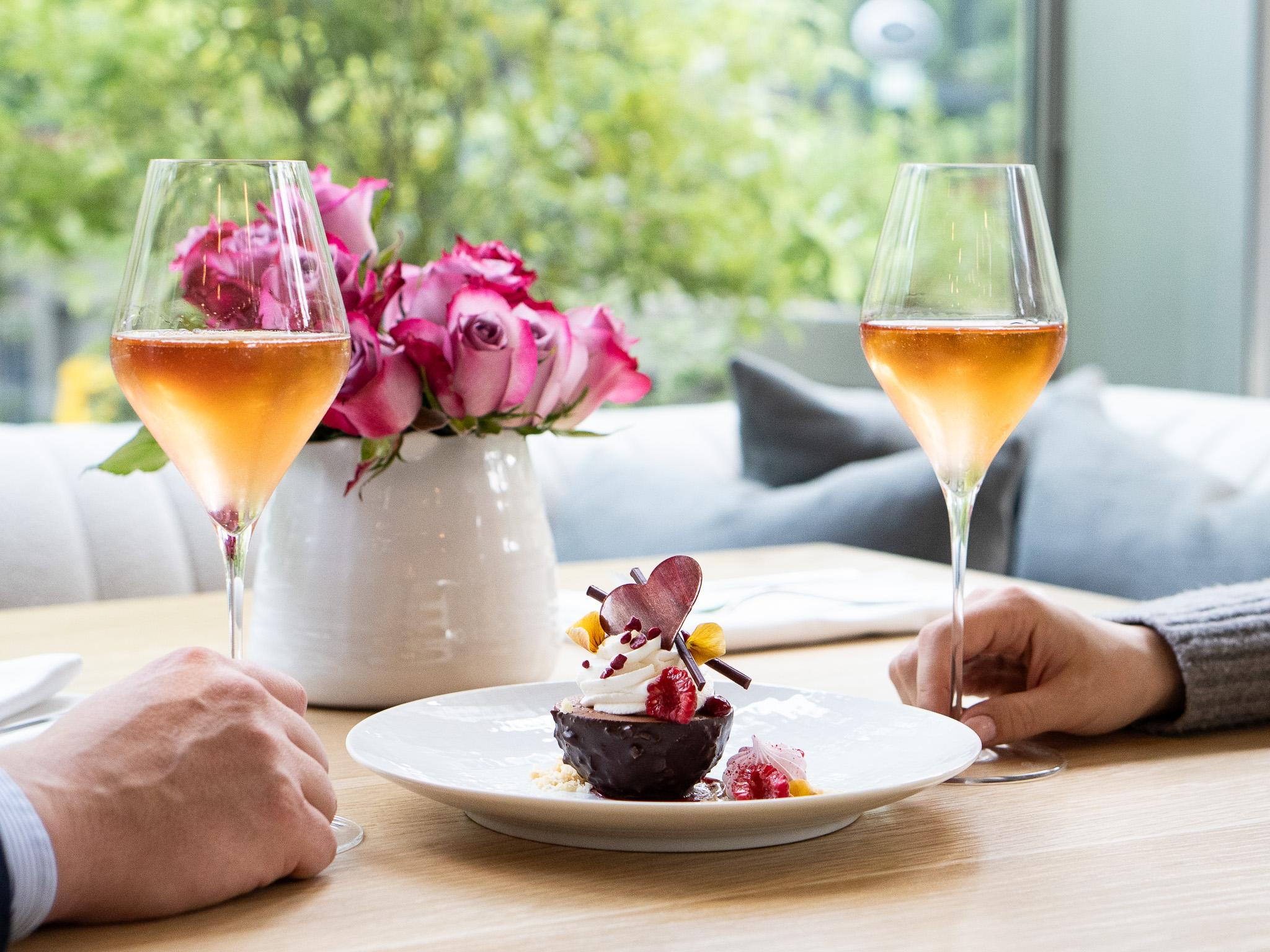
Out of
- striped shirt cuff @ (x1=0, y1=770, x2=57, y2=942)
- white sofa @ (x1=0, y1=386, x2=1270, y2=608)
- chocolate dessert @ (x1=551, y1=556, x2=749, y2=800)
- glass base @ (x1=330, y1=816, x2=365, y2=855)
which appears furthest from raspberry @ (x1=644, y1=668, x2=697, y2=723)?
white sofa @ (x1=0, y1=386, x2=1270, y2=608)

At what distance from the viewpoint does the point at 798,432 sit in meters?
2.62

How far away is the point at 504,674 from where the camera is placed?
0.96 m

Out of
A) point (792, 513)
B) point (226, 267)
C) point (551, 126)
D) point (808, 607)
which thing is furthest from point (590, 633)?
point (551, 126)

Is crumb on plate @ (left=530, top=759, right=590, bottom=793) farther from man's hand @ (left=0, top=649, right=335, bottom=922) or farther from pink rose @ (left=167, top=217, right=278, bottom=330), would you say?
pink rose @ (left=167, top=217, right=278, bottom=330)

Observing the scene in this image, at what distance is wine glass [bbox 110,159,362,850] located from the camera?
0.67 m

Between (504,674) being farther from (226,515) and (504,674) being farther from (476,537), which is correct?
(226,515)

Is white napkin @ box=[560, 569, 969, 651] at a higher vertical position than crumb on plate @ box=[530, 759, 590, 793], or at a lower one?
lower

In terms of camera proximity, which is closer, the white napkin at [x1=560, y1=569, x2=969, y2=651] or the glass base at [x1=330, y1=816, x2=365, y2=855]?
the glass base at [x1=330, y1=816, x2=365, y2=855]

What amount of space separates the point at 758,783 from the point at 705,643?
7 cm

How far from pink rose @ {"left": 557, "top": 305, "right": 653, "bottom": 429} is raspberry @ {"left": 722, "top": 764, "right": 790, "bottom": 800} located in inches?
13.7

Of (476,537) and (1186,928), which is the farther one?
(476,537)

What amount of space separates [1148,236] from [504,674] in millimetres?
3676

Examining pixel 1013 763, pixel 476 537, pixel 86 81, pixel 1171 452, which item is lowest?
pixel 1171 452

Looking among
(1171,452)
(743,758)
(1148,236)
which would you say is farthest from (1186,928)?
(1148,236)
